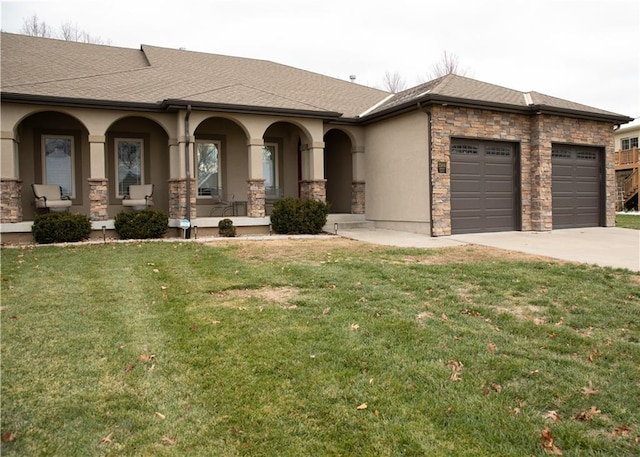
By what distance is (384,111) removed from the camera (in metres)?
13.4

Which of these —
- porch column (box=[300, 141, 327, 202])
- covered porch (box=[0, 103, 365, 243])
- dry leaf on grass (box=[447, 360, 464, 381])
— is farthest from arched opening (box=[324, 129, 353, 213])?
dry leaf on grass (box=[447, 360, 464, 381])

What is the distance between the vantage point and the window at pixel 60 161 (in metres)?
13.0

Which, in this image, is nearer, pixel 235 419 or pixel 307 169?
pixel 235 419

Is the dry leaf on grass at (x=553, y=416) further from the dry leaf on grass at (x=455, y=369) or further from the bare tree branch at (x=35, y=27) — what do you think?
the bare tree branch at (x=35, y=27)

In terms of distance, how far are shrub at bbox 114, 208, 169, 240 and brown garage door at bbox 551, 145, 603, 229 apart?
11.0 m

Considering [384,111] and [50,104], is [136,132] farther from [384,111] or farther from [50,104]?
[384,111]

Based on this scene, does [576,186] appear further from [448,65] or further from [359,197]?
[448,65]

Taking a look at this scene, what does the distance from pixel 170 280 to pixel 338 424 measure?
4.24 metres

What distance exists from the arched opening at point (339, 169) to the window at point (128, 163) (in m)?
6.38

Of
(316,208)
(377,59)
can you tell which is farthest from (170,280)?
(377,59)

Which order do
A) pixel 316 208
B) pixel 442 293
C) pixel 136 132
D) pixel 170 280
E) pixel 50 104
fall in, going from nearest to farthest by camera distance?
1. pixel 442 293
2. pixel 170 280
3. pixel 50 104
4. pixel 316 208
5. pixel 136 132

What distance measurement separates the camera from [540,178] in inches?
524

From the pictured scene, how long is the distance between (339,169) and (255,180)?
15.5ft

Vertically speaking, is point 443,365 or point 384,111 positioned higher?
point 384,111
